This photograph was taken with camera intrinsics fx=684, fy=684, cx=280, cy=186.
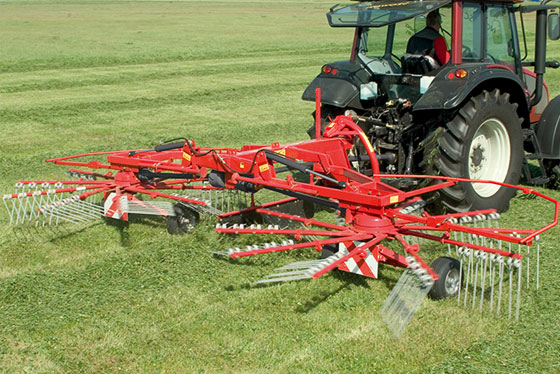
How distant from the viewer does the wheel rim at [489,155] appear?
18.7ft

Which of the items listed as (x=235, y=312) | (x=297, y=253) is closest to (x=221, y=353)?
(x=235, y=312)

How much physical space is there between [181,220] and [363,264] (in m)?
1.83

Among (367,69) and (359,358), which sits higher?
(367,69)

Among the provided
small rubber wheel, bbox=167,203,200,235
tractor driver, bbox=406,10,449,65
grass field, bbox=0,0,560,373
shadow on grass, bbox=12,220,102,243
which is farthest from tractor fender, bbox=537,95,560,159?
shadow on grass, bbox=12,220,102,243

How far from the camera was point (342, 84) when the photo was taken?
20.0ft

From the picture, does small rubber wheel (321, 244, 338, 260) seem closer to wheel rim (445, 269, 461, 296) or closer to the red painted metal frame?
the red painted metal frame

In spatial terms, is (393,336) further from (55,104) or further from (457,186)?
(55,104)

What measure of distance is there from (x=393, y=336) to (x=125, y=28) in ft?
89.5

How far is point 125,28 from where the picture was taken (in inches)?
1140

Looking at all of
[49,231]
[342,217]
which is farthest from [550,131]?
[49,231]

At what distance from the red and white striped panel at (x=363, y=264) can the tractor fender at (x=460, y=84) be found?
62.1 inches

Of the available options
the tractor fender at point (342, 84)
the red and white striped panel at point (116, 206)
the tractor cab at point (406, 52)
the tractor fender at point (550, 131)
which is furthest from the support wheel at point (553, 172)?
the red and white striped panel at point (116, 206)

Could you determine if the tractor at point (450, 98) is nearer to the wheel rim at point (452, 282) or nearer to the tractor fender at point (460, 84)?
the tractor fender at point (460, 84)

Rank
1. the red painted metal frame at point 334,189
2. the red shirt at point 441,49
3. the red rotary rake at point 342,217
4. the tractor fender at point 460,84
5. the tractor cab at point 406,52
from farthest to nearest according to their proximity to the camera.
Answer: the red shirt at point 441,49 → the tractor cab at point 406,52 → the tractor fender at point 460,84 → the red painted metal frame at point 334,189 → the red rotary rake at point 342,217
